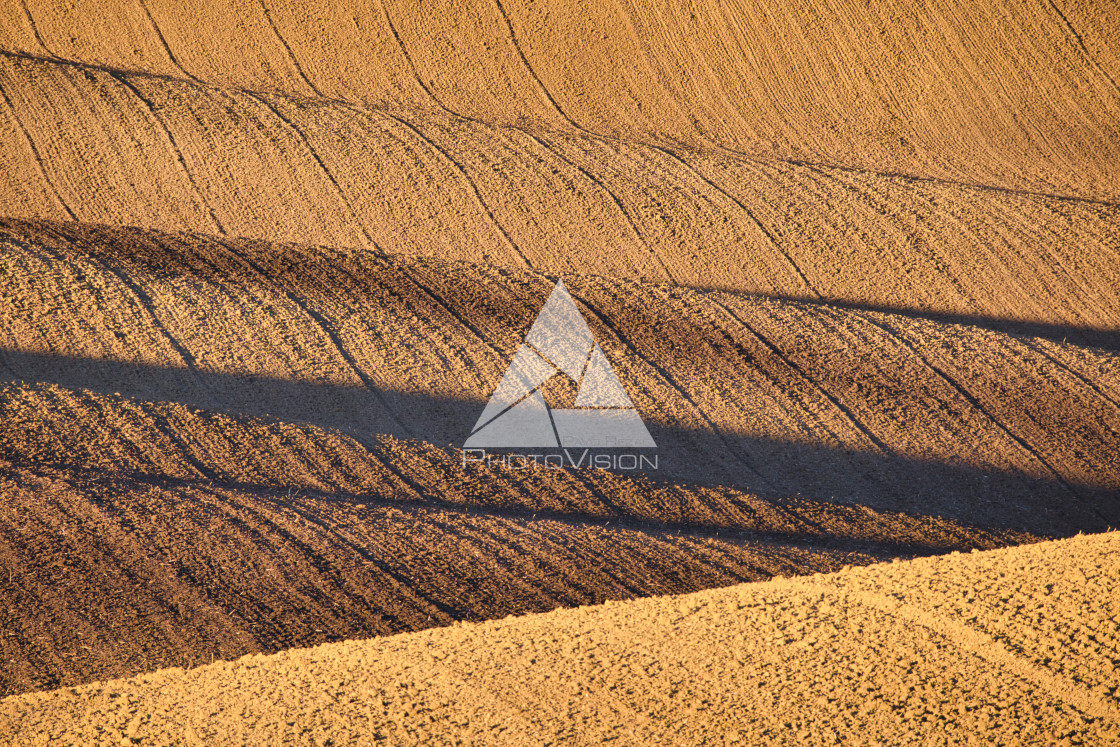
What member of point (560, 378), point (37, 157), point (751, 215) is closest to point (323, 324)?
point (560, 378)

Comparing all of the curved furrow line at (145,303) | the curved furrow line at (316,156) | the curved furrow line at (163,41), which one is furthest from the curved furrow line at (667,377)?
the curved furrow line at (163,41)

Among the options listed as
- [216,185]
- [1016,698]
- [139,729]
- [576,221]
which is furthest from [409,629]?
[216,185]

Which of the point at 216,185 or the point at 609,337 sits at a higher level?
the point at 216,185

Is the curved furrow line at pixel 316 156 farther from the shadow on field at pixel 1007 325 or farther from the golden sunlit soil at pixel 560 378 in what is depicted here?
the shadow on field at pixel 1007 325

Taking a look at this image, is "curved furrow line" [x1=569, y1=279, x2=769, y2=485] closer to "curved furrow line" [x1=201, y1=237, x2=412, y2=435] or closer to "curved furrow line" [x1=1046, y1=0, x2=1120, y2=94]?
"curved furrow line" [x1=201, y1=237, x2=412, y2=435]

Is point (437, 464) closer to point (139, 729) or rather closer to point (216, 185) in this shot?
point (139, 729)

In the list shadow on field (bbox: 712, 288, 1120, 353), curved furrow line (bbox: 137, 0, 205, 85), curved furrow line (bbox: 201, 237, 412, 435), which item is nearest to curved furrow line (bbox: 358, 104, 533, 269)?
shadow on field (bbox: 712, 288, 1120, 353)
